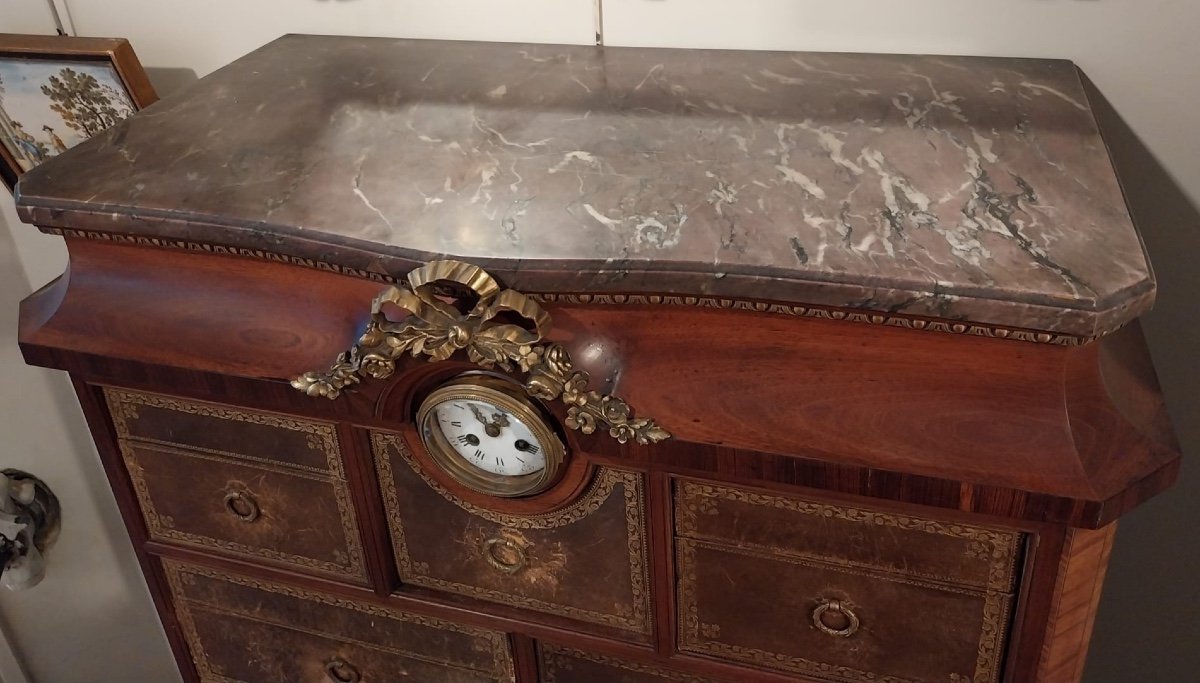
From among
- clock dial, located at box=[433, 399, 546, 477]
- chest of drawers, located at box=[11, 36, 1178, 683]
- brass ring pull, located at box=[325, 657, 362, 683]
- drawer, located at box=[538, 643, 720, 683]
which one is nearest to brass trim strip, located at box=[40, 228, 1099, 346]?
chest of drawers, located at box=[11, 36, 1178, 683]

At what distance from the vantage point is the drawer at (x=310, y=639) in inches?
40.8

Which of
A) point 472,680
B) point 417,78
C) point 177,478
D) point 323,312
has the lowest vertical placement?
point 472,680

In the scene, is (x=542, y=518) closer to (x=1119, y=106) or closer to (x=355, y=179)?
(x=355, y=179)

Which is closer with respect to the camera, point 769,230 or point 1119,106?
point 769,230

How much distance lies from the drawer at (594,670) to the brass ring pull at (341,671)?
0.23m

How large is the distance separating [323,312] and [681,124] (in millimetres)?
369

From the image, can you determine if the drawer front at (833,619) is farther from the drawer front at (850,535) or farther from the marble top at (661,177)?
the marble top at (661,177)

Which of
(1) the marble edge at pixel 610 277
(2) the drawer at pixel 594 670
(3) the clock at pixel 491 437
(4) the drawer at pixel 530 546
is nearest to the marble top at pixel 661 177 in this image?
(1) the marble edge at pixel 610 277

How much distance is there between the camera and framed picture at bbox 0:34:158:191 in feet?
4.00

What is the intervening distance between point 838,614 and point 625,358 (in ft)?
0.94

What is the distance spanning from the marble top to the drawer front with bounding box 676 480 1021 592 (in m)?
0.18

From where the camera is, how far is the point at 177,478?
3.42ft

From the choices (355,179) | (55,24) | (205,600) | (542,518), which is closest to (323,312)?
(355,179)

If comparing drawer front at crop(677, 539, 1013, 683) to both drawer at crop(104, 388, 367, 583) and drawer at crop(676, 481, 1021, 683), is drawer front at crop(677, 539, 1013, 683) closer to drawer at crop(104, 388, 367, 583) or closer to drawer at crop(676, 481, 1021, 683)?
drawer at crop(676, 481, 1021, 683)
